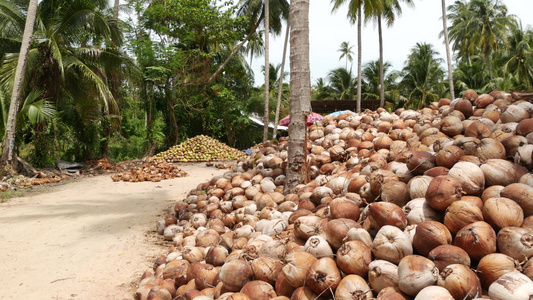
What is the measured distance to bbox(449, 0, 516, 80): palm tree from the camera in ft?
100

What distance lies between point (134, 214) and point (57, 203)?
2453 mm

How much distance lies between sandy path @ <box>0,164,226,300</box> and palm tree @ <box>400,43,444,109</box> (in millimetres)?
30644

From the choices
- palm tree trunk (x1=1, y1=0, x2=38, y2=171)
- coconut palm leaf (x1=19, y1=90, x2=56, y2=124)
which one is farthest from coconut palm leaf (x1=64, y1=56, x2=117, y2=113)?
palm tree trunk (x1=1, y1=0, x2=38, y2=171)

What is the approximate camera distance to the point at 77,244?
4.62 m

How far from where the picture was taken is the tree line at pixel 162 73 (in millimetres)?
12320

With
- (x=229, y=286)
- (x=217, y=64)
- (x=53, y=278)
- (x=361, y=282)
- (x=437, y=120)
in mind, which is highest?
(x=217, y=64)

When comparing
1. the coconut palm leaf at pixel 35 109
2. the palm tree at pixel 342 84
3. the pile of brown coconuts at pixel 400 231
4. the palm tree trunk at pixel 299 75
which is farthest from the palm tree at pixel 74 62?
the palm tree at pixel 342 84

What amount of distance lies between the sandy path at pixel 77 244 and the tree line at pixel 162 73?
292cm

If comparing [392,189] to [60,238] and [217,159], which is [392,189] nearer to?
[60,238]

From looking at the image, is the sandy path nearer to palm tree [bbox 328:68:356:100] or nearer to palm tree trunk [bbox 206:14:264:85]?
palm tree trunk [bbox 206:14:264:85]

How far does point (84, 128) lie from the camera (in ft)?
47.0

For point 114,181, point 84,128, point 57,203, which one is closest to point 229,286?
point 57,203

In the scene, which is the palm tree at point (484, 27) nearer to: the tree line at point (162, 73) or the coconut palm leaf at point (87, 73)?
the tree line at point (162, 73)

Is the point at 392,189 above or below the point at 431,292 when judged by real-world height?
above
